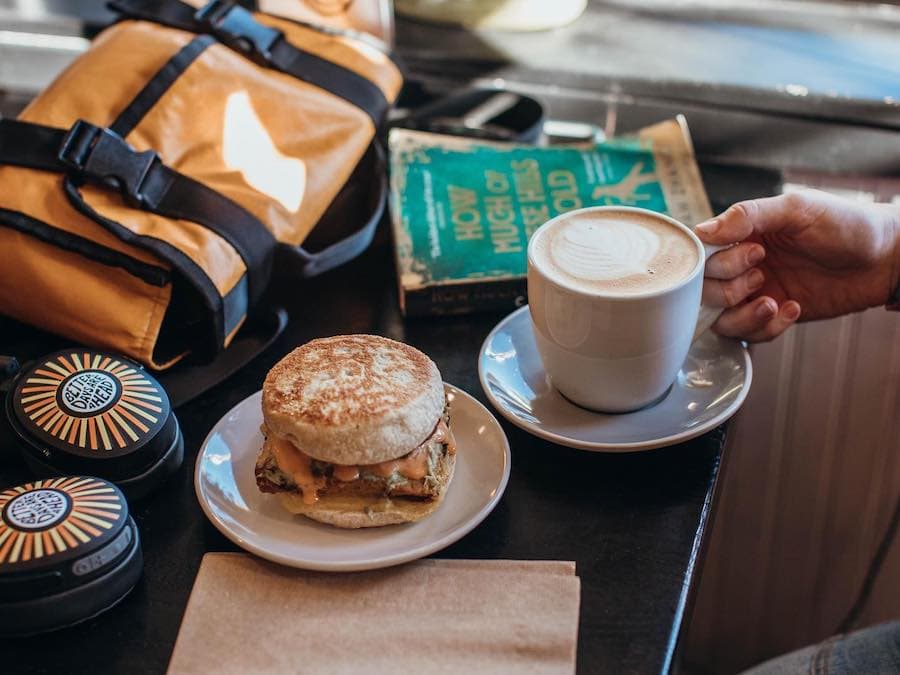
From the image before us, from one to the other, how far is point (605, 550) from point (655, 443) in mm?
101

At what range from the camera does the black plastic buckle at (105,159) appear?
0.91m

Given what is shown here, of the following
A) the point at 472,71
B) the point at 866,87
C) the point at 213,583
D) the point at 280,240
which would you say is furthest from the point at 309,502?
the point at 866,87

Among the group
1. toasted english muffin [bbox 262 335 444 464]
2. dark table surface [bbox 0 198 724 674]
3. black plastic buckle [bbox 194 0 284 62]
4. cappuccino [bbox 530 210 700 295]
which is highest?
black plastic buckle [bbox 194 0 284 62]

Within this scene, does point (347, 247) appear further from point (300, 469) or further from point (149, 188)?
point (300, 469)

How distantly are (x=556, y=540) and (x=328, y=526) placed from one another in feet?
0.58

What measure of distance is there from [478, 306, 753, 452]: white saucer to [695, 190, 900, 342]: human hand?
0.05m

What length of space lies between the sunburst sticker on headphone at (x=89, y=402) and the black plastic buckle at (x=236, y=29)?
449mm

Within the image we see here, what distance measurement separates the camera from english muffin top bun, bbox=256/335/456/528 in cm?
71

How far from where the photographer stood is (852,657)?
91cm

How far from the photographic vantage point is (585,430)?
→ 83 cm

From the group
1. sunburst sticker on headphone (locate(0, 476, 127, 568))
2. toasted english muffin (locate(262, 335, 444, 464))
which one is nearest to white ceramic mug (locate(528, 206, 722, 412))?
toasted english muffin (locate(262, 335, 444, 464))

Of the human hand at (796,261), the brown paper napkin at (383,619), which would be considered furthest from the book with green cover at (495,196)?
the brown paper napkin at (383,619)

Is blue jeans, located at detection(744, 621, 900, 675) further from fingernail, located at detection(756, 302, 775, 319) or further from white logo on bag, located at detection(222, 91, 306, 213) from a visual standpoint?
white logo on bag, located at detection(222, 91, 306, 213)

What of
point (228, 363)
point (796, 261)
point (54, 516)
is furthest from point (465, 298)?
point (54, 516)
